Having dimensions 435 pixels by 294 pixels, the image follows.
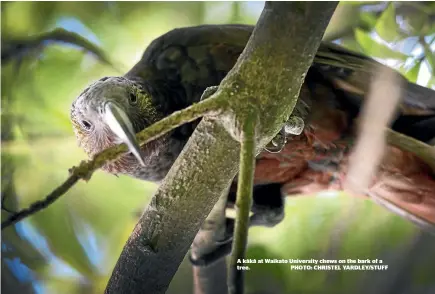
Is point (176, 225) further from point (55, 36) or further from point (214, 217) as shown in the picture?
point (55, 36)

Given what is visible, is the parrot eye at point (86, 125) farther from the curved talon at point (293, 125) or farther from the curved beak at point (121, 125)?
the curved talon at point (293, 125)

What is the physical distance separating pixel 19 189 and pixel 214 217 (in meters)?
0.32

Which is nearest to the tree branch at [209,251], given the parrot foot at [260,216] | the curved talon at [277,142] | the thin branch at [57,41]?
the parrot foot at [260,216]

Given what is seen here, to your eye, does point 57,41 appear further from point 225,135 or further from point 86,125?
point 225,135

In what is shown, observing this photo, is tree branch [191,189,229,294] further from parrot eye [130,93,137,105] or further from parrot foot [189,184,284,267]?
parrot eye [130,93,137,105]

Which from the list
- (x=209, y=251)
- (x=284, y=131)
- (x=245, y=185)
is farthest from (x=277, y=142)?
(x=209, y=251)

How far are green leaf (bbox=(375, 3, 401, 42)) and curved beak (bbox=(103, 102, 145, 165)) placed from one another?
16.8 inches

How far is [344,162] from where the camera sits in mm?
684

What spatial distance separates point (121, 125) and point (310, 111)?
0.31m

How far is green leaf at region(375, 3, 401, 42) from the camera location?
0.67m

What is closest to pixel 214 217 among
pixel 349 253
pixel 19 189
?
pixel 349 253

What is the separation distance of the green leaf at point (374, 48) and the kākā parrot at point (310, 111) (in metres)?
0.02

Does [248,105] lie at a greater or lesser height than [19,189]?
Result: lesser

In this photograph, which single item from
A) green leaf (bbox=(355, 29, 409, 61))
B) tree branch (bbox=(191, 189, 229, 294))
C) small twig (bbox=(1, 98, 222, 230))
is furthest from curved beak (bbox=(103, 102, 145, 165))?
green leaf (bbox=(355, 29, 409, 61))
